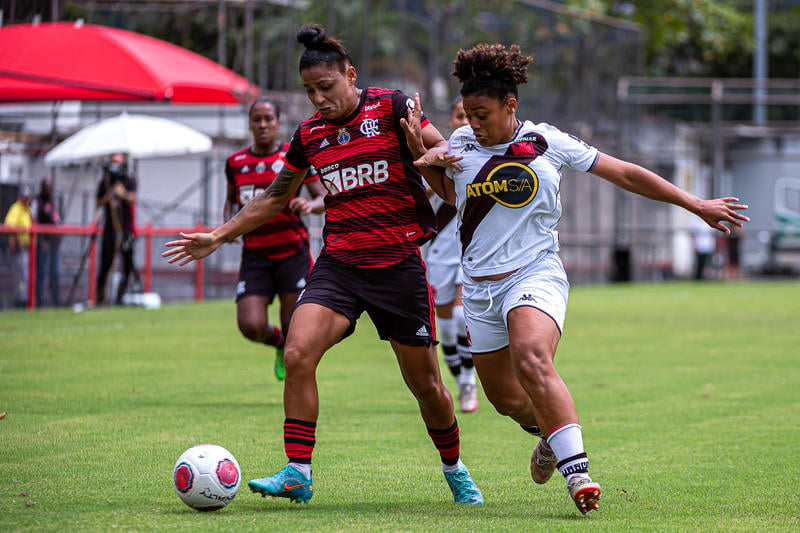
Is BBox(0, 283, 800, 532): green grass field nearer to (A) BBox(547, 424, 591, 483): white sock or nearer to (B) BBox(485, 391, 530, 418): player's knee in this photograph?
(A) BBox(547, 424, 591, 483): white sock

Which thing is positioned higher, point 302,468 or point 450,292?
point 450,292

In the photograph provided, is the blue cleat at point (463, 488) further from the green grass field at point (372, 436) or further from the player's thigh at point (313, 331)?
the player's thigh at point (313, 331)

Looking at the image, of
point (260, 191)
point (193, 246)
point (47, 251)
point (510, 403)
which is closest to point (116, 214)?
point (47, 251)

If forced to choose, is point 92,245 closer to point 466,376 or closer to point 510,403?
point 466,376

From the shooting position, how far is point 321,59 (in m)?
6.18

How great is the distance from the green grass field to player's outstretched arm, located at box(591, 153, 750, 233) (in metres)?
1.44

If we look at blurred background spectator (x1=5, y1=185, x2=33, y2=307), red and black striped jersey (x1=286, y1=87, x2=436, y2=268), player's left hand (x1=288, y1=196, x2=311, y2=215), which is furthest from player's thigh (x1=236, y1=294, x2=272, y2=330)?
blurred background spectator (x1=5, y1=185, x2=33, y2=307)

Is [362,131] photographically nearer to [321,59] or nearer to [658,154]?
[321,59]

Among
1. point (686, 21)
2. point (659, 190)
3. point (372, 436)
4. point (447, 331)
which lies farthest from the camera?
point (686, 21)

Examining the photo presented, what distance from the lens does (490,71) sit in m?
6.05

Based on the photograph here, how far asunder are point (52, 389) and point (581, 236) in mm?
26261

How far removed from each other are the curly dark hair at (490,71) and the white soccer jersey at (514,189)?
0.86ft

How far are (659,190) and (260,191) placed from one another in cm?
472

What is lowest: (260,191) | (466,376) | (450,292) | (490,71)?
(466,376)
